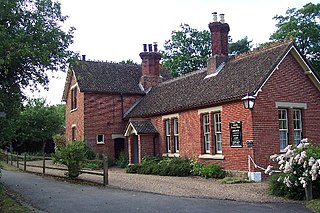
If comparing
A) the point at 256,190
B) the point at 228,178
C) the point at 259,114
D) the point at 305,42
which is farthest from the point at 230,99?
the point at 305,42

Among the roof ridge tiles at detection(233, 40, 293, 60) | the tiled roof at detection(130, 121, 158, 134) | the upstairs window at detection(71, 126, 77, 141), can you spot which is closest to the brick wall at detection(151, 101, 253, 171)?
the tiled roof at detection(130, 121, 158, 134)

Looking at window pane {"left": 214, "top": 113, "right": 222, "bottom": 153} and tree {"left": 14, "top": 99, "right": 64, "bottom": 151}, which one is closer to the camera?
window pane {"left": 214, "top": 113, "right": 222, "bottom": 153}

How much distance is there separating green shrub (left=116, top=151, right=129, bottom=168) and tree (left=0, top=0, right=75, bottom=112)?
54.8 feet

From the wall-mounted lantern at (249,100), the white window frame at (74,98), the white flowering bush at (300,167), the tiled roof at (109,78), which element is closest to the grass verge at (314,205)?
the white flowering bush at (300,167)

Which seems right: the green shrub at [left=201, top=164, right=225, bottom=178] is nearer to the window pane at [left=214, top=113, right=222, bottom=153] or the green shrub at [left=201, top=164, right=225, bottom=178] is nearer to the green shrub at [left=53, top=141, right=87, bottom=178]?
the window pane at [left=214, top=113, right=222, bottom=153]

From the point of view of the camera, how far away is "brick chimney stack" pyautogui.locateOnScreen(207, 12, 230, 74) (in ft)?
81.1

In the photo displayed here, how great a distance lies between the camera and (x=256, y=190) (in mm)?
15555

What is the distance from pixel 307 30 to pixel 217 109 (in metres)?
23.5

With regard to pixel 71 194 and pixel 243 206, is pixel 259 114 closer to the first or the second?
pixel 243 206

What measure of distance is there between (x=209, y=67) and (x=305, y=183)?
1427cm

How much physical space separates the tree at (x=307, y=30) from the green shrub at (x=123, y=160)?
66.7 ft

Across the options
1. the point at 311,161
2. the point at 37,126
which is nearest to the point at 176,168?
the point at 311,161

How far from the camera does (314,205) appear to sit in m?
12.0

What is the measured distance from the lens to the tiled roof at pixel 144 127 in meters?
27.0
